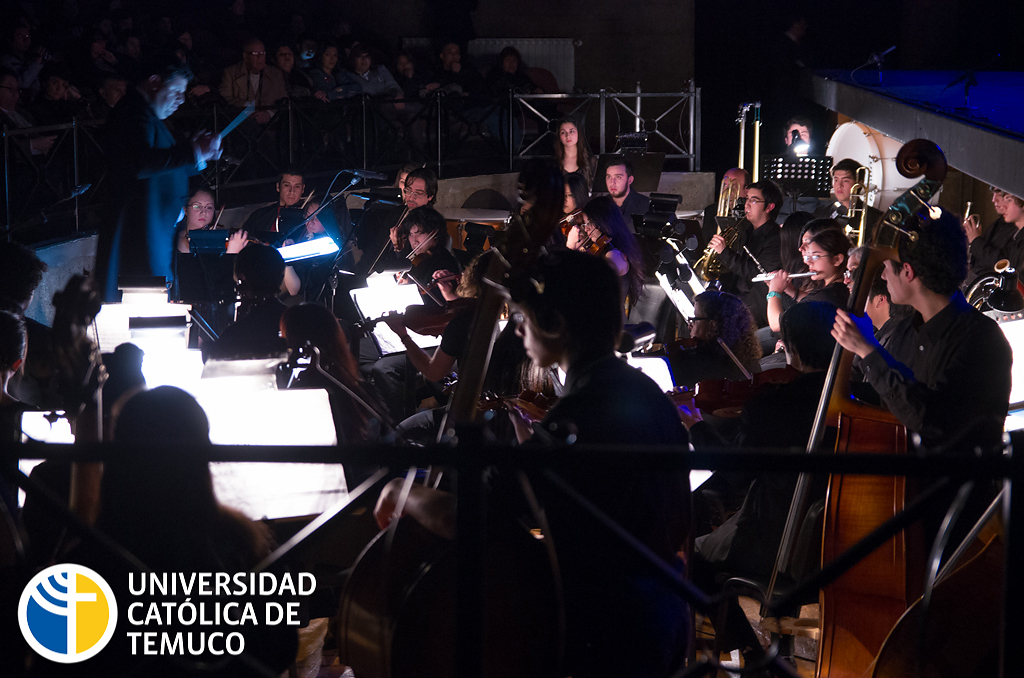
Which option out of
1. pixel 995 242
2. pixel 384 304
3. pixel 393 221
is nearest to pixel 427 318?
pixel 384 304

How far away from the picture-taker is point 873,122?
7547mm

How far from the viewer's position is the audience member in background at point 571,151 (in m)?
8.19

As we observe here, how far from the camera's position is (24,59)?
7566mm

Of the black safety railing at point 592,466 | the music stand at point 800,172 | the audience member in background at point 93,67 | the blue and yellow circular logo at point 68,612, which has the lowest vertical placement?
the music stand at point 800,172

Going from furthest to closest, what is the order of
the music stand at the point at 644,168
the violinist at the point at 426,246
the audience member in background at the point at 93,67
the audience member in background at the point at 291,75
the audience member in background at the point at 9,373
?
the audience member in background at the point at 291,75, the music stand at the point at 644,168, the audience member in background at the point at 93,67, the violinist at the point at 426,246, the audience member in background at the point at 9,373

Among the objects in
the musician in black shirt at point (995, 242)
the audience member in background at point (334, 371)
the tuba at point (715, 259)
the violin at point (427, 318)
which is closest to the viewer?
the audience member in background at point (334, 371)

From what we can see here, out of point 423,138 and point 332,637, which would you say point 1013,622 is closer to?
point 332,637

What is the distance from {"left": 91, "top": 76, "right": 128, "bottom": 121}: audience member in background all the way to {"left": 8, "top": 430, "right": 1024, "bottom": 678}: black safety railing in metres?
6.34

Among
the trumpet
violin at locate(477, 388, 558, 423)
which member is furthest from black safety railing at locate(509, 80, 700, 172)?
violin at locate(477, 388, 558, 423)

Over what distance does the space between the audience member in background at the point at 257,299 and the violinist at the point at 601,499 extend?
2204 mm

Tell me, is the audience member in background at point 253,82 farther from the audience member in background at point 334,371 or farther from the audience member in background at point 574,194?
the audience member in background at point 334,371

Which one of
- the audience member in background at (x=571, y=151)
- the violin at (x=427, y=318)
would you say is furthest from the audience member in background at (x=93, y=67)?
the violin at (x=427, y=318)

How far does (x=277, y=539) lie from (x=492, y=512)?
1277 mm

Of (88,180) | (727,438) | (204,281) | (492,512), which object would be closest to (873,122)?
(727,438)
